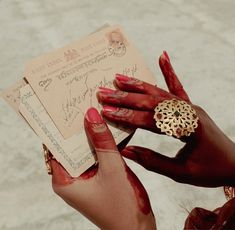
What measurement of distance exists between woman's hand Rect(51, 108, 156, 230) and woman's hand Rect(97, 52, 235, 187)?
0.04 metres

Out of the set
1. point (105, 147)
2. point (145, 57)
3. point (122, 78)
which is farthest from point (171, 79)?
point (145, 57)

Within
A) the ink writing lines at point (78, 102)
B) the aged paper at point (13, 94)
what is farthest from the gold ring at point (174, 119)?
the aged paper at point (13, 94)

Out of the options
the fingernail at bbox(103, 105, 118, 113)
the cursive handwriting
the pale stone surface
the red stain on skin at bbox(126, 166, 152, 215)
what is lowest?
the pale stone surface

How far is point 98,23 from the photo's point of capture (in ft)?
6.99

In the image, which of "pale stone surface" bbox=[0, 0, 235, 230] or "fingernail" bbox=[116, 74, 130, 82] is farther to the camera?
"pale stone surface" bbox=[0, 0, 235, 230]

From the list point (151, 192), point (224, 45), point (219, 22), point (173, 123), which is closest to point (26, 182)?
point (151, 192)

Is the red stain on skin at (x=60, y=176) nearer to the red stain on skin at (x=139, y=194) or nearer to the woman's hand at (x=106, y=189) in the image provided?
the woman's hand at (x=106, y=189)

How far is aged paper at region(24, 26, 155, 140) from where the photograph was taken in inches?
30.8

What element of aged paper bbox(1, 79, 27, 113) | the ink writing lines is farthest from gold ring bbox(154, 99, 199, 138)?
aged paper bbox(1, 79, 27, 113)

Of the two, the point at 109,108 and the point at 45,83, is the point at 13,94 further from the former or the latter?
the point at 109,108

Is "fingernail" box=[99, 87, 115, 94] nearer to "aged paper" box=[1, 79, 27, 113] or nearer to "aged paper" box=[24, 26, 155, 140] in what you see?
"aged paper" box=[24, 26, 155, 140]

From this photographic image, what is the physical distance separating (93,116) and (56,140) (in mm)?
83

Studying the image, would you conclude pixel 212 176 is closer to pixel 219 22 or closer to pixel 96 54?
pixel 96 54

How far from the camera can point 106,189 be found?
29.5 inches
